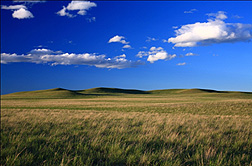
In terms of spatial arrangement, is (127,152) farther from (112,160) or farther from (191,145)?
(191,145)

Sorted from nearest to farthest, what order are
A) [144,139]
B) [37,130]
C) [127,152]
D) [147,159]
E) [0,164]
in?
1. [0,164]
2. [147,159]
3. [127,152]
4. [144,139]
5. [37,130]

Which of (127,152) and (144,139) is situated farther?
(144,139)

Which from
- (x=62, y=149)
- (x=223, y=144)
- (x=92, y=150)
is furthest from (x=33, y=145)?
(x=223, y=144)

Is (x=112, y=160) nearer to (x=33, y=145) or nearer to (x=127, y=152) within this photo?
(x=127, y=152)

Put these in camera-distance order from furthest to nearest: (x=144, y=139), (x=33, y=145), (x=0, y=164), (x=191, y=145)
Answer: (x=144, y=139) → (x=191, y=145) → (x=33, y=145) → (x=0, y=164)

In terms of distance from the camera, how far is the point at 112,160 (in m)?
5.00

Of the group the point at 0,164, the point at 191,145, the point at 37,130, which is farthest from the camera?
the point at 37,130

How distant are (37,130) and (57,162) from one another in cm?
467

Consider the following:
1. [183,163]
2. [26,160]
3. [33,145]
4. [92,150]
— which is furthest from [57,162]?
[183,163]

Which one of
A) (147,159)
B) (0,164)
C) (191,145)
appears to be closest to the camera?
(0,164)

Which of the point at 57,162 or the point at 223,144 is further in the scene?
the point at 223,144

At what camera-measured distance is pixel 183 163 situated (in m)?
4.75

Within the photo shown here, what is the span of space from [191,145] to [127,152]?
7.43 ft

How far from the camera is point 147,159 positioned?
4965 millimetres
